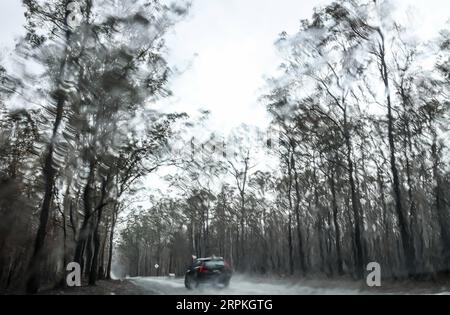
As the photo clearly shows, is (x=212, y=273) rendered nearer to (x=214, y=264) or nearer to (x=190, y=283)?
(x=214, y=264)

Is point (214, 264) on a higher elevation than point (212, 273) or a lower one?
higher

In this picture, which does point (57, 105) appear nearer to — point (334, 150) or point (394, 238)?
point (334, 150)

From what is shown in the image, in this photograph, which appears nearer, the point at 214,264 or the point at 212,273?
the point at 212,273

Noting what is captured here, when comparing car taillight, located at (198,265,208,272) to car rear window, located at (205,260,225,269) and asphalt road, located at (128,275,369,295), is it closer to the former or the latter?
car rear window, located at (205,260,225,269)

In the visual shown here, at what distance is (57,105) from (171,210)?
38619mm

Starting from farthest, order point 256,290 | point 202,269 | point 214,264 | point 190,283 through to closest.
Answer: point 190,283
point 214,264
point 202,269
point 256,290

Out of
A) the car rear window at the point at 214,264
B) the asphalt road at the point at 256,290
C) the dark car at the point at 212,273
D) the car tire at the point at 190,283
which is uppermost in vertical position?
the car rear window at the point at 214,264

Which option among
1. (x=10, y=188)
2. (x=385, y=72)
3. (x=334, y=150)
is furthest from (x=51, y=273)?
(x=385, y=72)

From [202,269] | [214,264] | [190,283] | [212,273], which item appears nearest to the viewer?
[212,273]

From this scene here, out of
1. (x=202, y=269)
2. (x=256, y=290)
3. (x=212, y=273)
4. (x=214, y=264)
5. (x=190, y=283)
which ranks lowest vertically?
(x=256, y=290)

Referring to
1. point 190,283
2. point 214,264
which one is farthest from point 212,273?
point 190,283

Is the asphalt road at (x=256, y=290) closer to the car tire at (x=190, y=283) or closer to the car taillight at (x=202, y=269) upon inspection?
the car tire at (x=190, y=283)

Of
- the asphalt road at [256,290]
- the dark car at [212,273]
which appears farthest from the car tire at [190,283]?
the asphalt road at [256,290]

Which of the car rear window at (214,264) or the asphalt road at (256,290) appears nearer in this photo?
the asphalt road at (256,290)
